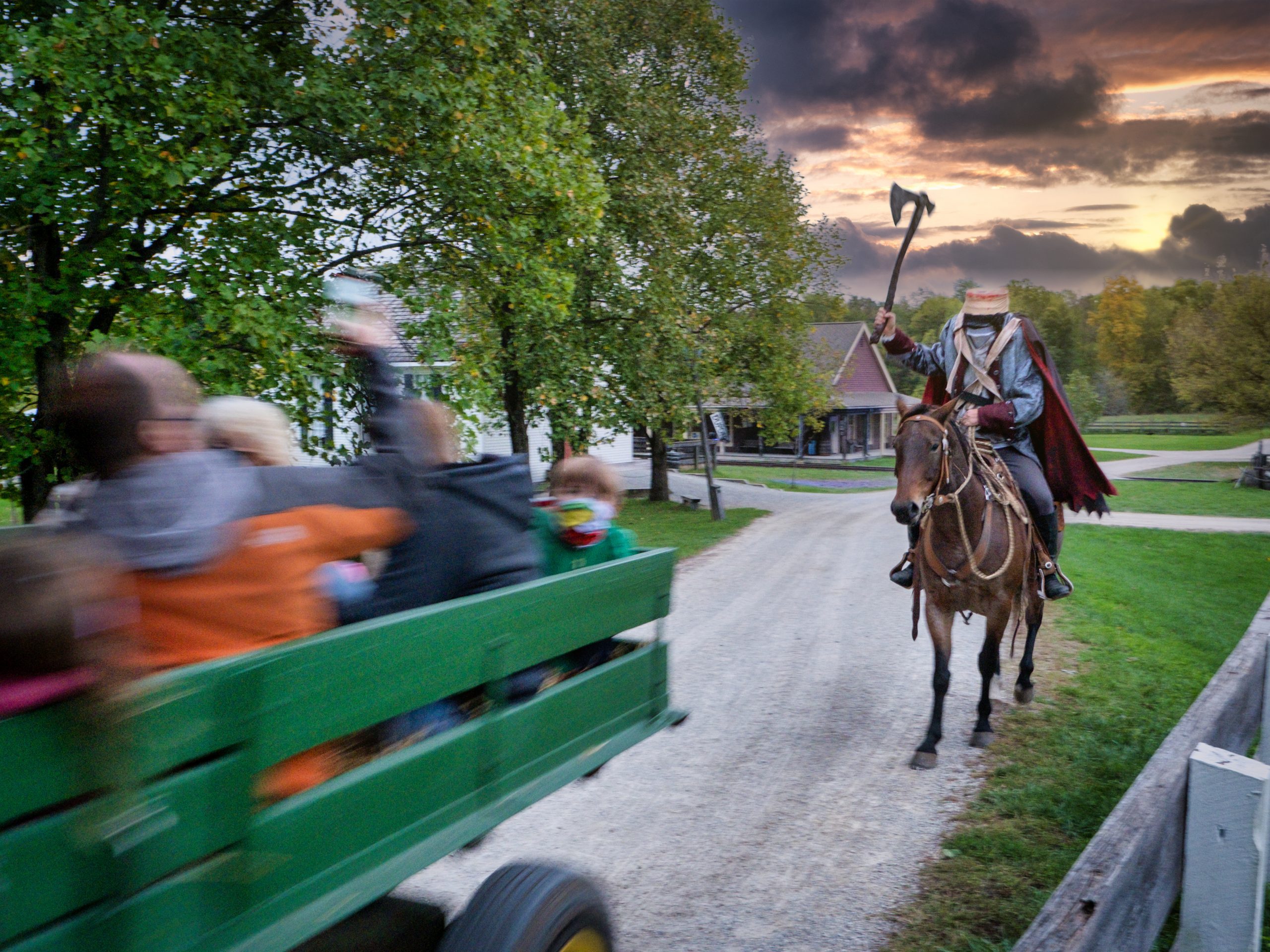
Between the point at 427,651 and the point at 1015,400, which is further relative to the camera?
the point at 1015,400

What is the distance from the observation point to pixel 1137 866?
2.51 m

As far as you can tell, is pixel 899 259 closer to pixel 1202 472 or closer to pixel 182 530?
pixel 182 530

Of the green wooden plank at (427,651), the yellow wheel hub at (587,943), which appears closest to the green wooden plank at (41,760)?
the green wooden plank at (427,651)

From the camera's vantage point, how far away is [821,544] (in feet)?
49.6

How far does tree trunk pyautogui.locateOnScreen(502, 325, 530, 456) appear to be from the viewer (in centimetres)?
1468

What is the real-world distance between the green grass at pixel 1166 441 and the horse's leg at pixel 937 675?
47.8m

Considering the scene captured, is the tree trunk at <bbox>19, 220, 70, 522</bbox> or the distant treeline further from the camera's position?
the distant treeline

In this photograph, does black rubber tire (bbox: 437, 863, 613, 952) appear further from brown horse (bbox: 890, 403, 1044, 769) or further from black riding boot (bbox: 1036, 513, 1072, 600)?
black riding boot (bbox: 1036, 513, 1072, 600)

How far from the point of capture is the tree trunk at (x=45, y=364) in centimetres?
773

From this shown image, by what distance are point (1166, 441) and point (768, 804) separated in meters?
59.8

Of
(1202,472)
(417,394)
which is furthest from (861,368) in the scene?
(417,394)

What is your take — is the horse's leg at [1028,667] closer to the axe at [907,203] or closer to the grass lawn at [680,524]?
the axe at [907,203]

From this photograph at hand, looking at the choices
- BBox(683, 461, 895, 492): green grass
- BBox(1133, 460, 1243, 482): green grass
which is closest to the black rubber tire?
BBox(683, 461, 895, 492): green grass

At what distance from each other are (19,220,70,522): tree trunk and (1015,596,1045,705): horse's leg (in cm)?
799
